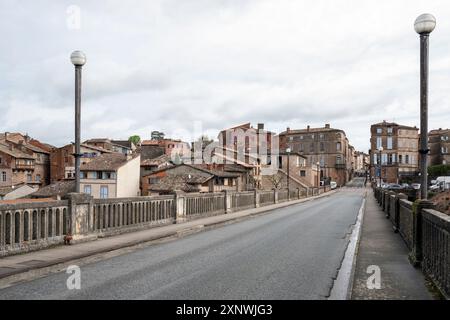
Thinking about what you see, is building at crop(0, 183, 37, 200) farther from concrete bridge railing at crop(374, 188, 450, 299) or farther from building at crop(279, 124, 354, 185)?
building at crop(279, 124, 354, 185)

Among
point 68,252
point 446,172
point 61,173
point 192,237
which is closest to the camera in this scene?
point 68,252

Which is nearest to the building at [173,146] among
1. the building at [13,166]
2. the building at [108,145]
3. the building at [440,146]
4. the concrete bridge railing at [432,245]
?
the building at [108,145]

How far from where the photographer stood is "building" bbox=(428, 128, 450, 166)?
104562 millimetres

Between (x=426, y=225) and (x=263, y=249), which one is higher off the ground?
(x=426, y=225)

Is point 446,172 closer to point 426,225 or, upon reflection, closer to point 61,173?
point 61,173

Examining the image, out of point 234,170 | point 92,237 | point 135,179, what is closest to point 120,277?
point 92,237

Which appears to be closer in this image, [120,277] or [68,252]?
[120,277]

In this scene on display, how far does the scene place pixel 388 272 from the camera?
7672mm

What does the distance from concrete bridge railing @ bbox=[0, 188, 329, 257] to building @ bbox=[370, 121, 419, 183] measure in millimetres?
84581

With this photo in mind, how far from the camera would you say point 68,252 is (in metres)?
9.30

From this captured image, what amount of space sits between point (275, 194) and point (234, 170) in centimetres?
2167

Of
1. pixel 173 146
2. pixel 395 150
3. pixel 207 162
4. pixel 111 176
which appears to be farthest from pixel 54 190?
pixel 395 150

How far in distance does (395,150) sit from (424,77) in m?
94.0

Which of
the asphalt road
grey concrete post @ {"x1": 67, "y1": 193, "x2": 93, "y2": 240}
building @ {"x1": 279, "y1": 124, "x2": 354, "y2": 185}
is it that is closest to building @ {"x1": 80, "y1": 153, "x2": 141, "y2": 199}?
grey concrete post @ {"x1": 67, "y1": 193, "x2": 93, "y2": 240}
